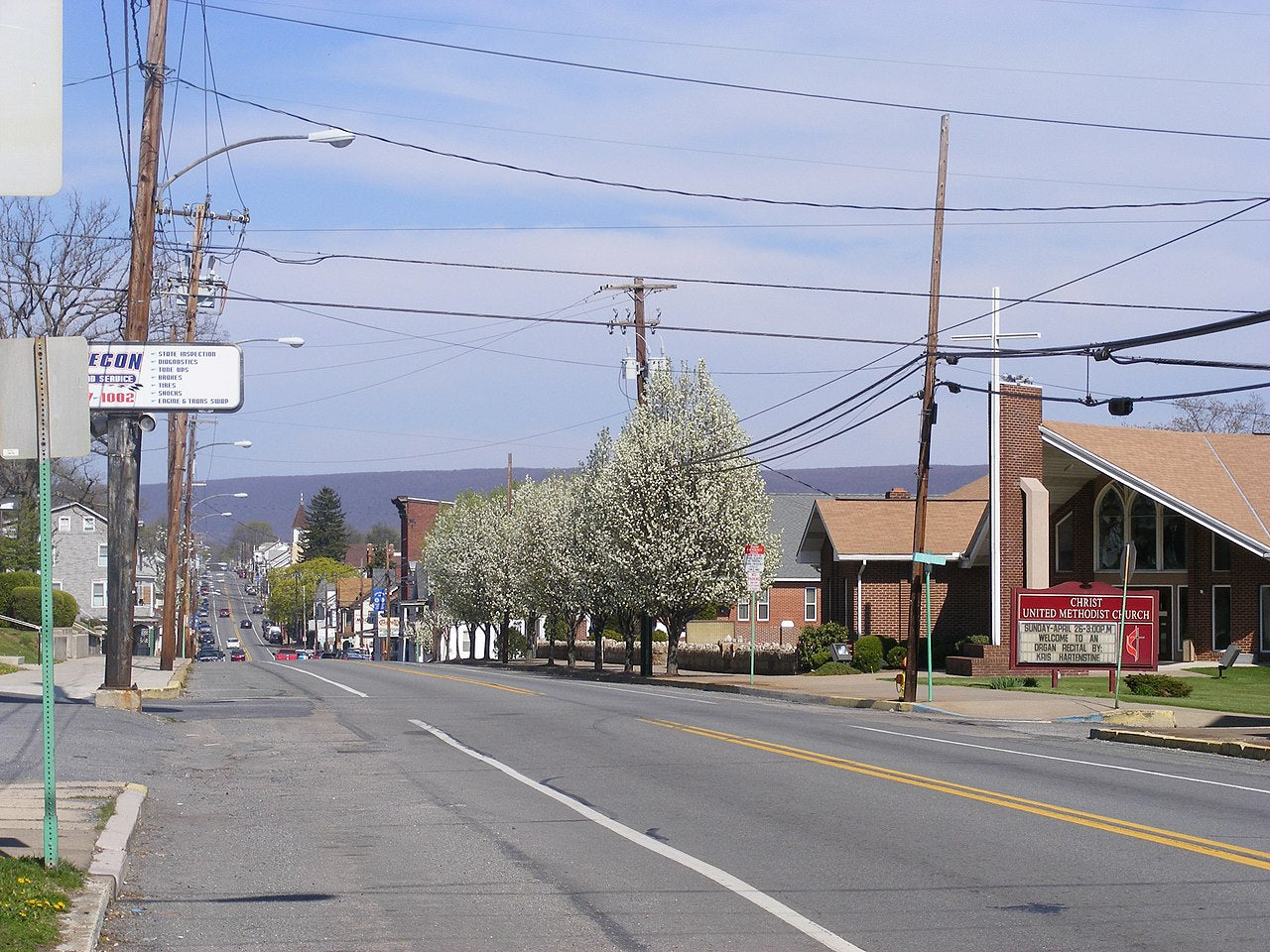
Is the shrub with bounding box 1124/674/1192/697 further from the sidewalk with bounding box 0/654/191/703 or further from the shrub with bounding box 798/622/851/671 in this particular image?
the sidewalk with bounding box 0/654/191/703

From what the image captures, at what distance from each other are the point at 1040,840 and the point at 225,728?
43.1 feet

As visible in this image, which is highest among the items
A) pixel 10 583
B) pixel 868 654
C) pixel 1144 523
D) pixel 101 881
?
pixel 1144 523

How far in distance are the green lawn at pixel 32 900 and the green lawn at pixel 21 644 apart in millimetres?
34198

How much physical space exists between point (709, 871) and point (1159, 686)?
21208mm

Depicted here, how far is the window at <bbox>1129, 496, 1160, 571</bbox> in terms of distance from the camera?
39500mm

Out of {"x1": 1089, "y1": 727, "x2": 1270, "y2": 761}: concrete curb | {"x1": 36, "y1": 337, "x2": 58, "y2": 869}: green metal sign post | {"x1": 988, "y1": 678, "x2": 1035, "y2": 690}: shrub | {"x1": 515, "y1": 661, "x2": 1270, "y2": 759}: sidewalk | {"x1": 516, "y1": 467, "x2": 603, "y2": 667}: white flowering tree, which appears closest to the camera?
{"x1": 36, "y1": 337, "x2": 58, "y2": 869}: green metal sign post

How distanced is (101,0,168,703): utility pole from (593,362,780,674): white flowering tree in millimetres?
20122

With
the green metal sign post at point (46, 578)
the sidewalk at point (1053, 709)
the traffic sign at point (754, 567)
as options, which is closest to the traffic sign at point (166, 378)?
the green metal sign post at point (46, 578)

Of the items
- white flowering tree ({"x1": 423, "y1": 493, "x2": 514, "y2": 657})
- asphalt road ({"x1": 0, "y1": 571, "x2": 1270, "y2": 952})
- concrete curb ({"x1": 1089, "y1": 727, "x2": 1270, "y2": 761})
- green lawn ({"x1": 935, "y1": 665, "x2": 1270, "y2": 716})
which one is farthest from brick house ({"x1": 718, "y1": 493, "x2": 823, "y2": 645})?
asphalt road ({"x1": 0, "y1": 571, "x2": 1270, "y2": 952})

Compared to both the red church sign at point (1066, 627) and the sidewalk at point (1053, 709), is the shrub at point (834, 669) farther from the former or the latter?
the red church sign at point (1066, 627)

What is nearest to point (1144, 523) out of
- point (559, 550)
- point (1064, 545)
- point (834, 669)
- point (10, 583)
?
point (1064, 545)

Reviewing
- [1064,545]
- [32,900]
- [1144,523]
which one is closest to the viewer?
[32,900]

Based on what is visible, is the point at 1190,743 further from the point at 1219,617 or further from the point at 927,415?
the point at 1219,617

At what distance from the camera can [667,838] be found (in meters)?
10.8
